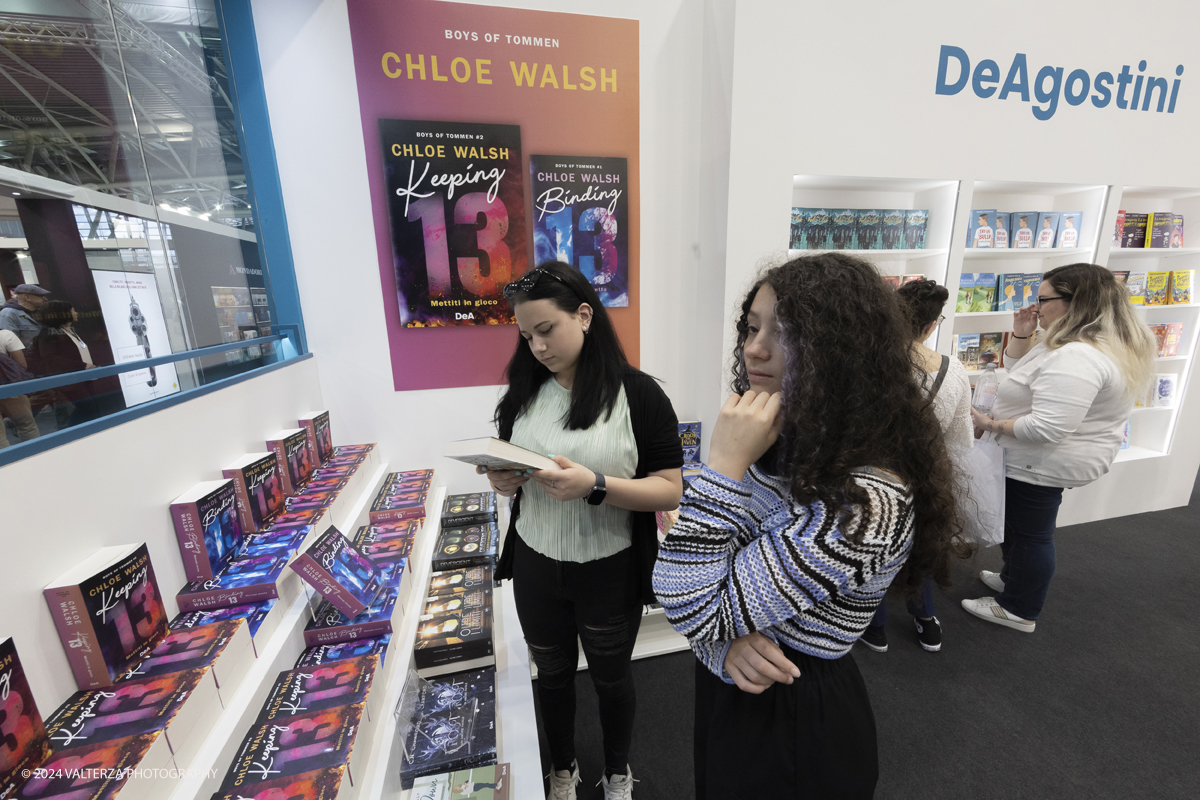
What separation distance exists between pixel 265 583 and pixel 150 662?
23cm

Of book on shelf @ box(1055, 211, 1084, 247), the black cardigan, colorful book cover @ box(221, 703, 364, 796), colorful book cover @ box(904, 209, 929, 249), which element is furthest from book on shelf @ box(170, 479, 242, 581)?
book on shelf @ box(1055, 211, 1084, 247)

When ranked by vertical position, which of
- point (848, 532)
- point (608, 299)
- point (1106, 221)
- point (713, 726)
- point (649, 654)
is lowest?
point (649, 654)

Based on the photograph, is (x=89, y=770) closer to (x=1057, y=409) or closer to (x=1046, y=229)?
(x=1057, y=409)

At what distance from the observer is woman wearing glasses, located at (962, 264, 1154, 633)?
2018 millimetres

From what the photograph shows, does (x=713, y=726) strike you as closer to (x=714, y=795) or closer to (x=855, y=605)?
(x=714, y=795)

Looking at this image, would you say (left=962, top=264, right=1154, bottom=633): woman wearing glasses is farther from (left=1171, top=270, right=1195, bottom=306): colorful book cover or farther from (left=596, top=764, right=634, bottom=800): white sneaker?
(left=596, top=764, right=634, bottom=800): white sneaker

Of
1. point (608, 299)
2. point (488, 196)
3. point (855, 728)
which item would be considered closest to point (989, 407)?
point (608, 299)

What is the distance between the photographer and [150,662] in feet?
2.90

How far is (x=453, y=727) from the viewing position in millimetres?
1269

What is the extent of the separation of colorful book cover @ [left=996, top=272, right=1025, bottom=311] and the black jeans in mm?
3376

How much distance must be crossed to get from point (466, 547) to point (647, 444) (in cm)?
114

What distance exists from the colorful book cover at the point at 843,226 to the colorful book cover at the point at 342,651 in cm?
298

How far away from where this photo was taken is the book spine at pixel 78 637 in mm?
772

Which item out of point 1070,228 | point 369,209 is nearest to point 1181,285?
point 1070,228
